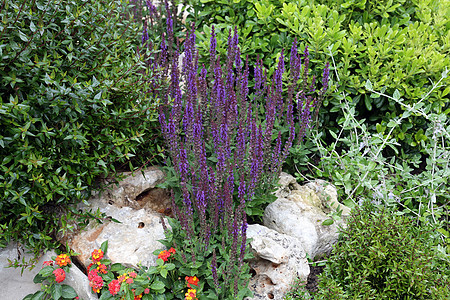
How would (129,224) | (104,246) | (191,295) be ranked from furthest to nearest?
(129,224)
(104,246)
(191,295)

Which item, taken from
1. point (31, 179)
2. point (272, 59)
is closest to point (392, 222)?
point (272, 59)

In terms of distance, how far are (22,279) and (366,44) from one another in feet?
12.9

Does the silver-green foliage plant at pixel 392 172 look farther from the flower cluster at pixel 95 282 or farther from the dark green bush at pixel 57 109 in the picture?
the flower cluster at pixel 95 282

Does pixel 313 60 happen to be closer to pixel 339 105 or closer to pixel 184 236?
pixel 339 105

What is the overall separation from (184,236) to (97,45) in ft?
5.43

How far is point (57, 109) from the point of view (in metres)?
2.72

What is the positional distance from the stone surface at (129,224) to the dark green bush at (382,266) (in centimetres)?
136

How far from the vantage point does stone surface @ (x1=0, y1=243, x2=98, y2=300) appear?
2.92 metres

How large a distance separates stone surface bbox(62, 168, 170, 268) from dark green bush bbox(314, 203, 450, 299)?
1365 mm

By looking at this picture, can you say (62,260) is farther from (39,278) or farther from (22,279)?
(22,279)

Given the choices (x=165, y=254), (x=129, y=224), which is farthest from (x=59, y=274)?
(x=165, y=254)

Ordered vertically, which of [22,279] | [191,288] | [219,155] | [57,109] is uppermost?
[57,109]

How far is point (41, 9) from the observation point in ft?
8.82

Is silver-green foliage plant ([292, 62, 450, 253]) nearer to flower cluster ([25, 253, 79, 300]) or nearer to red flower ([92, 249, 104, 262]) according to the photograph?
red flower ([92, 249, 104, 262])
